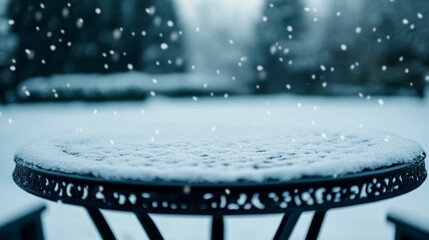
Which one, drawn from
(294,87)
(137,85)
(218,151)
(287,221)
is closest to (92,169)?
(218,151)

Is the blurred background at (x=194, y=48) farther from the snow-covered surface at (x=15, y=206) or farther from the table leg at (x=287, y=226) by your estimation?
the snow-covered surface at (x=15, y=206)

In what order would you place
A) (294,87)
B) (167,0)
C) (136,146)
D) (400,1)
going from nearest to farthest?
(136,146) < (400,1) < (167,0) < (294,87)

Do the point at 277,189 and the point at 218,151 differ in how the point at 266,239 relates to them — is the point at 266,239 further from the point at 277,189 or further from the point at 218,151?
the point at 277,189

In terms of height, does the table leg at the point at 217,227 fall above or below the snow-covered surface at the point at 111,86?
above

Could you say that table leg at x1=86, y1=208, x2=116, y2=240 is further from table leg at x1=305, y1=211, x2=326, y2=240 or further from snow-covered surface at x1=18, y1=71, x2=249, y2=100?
snow-covered surface at x1=18, y1=71, x2=249, y2=100

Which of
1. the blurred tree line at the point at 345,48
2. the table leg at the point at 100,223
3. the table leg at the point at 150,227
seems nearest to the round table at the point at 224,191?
the table leg at the point at 100,223

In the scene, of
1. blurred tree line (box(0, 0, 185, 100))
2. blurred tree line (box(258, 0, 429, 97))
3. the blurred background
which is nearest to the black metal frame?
blurred tree line (box(258, 0, 429, 97))
